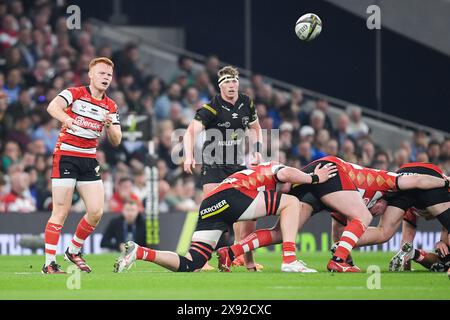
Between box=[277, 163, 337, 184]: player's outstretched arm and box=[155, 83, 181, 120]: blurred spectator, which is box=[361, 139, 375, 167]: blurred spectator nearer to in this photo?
box=[155, 83, 181, 120]: blurred spectator

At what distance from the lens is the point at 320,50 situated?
24547 mm

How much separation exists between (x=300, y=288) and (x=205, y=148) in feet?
11.8

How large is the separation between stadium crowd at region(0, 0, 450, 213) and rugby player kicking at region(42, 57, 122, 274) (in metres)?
7.01

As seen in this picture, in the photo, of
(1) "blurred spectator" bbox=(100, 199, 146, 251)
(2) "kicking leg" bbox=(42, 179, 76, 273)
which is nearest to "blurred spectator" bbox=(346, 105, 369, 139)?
(1) "blurred spectator" bbox=(100, 199, 146, 251)

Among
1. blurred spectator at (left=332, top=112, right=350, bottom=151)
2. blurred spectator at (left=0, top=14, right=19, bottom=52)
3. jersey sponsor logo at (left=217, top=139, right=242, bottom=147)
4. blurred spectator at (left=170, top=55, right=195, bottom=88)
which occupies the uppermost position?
blurred spectator at (left=0, top=14, right=19, bottom=52)

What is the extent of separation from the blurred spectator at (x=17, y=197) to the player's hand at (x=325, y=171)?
27.1ft

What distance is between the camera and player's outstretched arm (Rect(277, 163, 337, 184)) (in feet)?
38.2

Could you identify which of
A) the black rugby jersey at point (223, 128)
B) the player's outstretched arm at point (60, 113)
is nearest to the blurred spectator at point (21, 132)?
the black rugby jersey at point (223, 128)

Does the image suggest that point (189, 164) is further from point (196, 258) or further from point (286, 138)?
point (286, 138)

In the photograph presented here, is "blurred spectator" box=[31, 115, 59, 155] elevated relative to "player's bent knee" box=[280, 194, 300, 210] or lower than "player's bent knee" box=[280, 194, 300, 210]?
elevated

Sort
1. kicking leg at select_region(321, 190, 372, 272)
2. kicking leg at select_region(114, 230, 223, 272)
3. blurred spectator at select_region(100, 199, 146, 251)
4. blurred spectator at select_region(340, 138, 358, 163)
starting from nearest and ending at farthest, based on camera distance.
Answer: kicking leg at select_region(114, 230, 223, 272), kicking leg at select_region(321, 190, 372, 272), blurred spectator at select_region(100, 199, 146, 251), blurred spectator at select_region(340, 138, 358, 163)

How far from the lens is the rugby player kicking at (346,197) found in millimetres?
11836

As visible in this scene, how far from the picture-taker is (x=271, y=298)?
358 inches

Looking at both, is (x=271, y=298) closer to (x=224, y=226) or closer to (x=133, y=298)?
(x=133, y=298)
